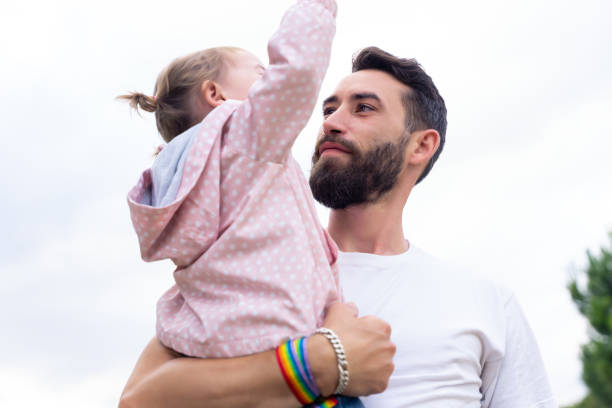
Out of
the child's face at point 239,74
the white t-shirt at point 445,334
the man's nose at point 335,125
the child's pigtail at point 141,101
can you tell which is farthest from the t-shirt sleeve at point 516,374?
the child's pigtail at point 141,101

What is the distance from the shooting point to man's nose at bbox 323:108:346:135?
3.29m

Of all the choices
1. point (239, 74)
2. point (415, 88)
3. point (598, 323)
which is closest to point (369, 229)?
point (415, 88)

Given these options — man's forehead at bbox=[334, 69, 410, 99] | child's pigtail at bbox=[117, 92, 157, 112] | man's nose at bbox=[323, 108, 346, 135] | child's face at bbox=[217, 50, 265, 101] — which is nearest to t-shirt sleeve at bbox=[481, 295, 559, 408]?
man's nose at bbox=[323, 108, 346, 135]

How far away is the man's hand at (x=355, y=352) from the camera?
1.96 metres

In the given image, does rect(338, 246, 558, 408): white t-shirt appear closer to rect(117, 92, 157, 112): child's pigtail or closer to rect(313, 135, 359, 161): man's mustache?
rect(313, 135, 359, 161): man's mustache

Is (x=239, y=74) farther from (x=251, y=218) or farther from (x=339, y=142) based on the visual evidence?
(x=339, y=142)

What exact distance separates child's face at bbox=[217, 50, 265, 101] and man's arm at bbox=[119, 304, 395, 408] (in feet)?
2.82

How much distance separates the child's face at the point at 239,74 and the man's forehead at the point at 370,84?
1.01 m

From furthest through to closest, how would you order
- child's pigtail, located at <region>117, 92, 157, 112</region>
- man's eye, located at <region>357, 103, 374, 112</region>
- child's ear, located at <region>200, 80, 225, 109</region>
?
man's eye, located at <region>357, 103, 374, 112</region> → child's pigtail, located at <region>117, 92, 157, 112</region> → child's ear, located at <region>200, 80, 225, 109</region>

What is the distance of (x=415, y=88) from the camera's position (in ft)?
12.2

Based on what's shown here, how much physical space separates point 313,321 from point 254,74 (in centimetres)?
97

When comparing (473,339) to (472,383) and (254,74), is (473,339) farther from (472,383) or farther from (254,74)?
(254,74)

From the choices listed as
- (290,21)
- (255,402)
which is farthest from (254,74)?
(255,402)

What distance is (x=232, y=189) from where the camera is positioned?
2.05m
